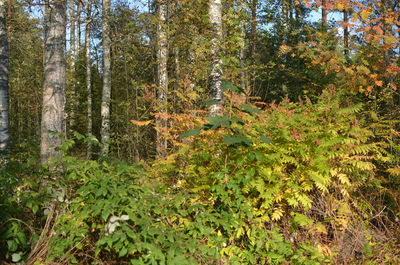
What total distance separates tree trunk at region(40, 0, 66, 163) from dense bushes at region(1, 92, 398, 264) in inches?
44.4

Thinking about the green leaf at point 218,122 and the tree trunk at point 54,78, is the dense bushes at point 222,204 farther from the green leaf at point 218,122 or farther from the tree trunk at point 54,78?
the tree trunk at point 54,78

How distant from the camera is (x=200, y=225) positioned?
3188 millimetres

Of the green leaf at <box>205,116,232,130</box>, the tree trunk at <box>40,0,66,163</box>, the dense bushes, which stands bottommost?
the dense bushes

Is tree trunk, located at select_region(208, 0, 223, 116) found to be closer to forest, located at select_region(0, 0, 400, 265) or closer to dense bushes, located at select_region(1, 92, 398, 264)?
forest, located at select_region(0, 0, 400, 265)

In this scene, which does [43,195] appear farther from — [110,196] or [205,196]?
[205,196]

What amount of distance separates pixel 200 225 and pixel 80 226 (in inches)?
45.3

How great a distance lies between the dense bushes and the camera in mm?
2809

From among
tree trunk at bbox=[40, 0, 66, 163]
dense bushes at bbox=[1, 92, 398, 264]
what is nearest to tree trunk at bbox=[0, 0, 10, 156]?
tree trunk at bbox=[40, 0, 66, 163]

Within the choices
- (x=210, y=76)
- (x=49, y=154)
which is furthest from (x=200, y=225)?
(x=210, y=76)

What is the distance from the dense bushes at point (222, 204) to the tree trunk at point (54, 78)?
1.13 meters

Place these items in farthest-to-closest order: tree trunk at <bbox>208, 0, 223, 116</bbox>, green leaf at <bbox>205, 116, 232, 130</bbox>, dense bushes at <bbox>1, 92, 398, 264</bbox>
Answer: tree trunk at <bbox>208, 0, 223, 116</bbox> < green leaf at <bbox>205, 116, 232, 130</bbox> < dense bushes at <bbox>1, 92, 398, 264</bbox>

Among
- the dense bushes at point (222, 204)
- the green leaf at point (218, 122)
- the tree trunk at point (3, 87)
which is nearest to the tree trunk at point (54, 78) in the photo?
the dense bushes at point (222, 204)

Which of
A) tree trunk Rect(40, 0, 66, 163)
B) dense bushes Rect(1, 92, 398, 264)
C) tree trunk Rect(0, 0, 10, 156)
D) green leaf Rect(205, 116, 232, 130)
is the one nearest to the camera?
dense bushes Rect(1, 92, 398, 264)

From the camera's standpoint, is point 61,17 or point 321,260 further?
point 61,17
